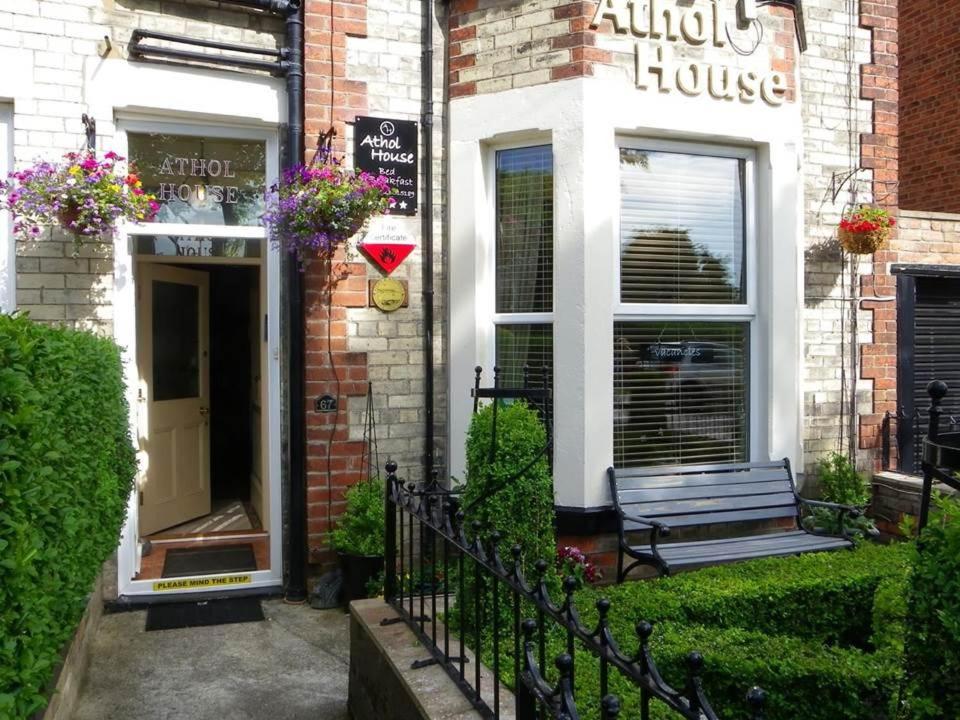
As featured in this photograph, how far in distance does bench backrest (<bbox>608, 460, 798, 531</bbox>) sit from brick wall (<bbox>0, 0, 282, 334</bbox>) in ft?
10.8

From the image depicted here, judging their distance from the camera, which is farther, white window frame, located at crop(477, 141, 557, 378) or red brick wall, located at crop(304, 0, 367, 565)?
white window frame, located at crop(477, 141, 557, 378)

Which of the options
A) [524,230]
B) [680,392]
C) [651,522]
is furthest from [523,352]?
[651,522]

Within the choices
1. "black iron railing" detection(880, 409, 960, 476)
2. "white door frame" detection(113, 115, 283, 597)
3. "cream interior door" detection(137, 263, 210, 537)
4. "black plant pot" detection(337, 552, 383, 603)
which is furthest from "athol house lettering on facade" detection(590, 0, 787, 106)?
"cream interior door" detection(137, 263, 210, 537)

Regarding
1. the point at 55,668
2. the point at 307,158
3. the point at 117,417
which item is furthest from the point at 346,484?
the point at 55,668

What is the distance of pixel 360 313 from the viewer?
5.38 meters

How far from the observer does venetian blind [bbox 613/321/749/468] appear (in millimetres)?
5359

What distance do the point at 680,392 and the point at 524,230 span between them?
1454 millimetres

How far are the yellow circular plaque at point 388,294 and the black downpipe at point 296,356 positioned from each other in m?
0.47

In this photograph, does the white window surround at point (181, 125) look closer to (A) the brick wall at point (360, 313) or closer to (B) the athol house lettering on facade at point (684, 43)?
(A) the brick wall at point (360, 313)

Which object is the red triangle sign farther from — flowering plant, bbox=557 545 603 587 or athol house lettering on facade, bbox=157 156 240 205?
flowering plant, bbox=557 545 603 587

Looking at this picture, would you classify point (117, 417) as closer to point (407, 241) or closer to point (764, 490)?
point (407, 241)

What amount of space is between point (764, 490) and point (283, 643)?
311 cm

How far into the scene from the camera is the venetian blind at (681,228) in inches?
211

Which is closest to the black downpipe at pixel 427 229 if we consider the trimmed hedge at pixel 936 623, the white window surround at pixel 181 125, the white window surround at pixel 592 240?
the white window surround at pixel 592 240
